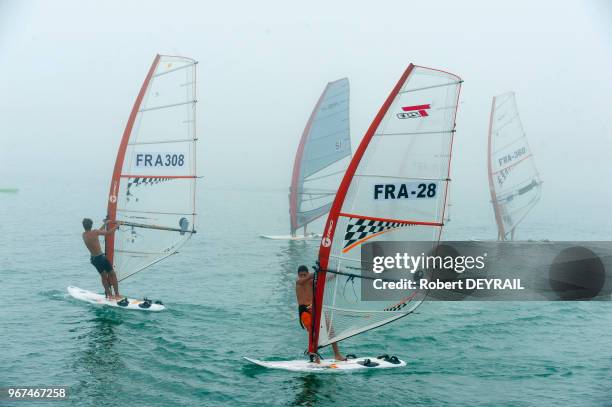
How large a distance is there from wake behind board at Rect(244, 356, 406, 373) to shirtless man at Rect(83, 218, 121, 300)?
21.5ft

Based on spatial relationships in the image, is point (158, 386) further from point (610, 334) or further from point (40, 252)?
point (40, 252)

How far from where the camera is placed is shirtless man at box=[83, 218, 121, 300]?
17.1 m

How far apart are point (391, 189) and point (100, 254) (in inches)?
396

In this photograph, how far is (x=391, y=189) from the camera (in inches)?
475

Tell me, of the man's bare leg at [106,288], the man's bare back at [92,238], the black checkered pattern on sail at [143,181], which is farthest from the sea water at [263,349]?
the black checkered pattern on sail at [143,181]

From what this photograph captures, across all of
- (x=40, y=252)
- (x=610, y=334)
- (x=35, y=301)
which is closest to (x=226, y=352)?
(x=35, y=301)

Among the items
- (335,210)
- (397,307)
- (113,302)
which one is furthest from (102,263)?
(397,307)

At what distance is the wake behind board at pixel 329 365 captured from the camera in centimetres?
1296

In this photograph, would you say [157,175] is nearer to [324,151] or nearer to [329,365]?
[329,365]

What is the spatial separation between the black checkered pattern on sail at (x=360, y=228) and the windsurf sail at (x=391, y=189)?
21 mm

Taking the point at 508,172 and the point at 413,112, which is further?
the point at 508,172

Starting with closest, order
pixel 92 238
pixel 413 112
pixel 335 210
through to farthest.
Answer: pixel 413 112
pixel 335 210
pixel 92 238

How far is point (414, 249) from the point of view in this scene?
12.6m

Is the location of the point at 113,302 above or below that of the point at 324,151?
below
